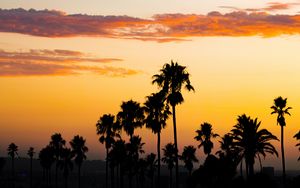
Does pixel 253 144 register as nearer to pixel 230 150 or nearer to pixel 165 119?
pixel 230 150

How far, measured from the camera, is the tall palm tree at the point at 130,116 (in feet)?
334

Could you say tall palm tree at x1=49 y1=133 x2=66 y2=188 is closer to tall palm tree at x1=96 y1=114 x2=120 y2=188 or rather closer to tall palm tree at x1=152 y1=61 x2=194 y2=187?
tall palm tree at x1=96 y1=114 x2=120 y2=188

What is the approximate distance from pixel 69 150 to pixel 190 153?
1493 inches

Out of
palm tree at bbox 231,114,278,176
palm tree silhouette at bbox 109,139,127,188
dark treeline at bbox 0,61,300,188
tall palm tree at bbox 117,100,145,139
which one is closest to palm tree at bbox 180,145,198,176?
dark treeline at bbox 0,61,300,188

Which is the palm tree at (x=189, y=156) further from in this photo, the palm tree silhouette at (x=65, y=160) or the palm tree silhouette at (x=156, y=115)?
the palm tree silhouette at (x=156, y=115)

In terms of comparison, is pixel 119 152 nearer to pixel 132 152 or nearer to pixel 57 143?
pixel 132 152

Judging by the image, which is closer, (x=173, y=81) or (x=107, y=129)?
(x=173, y=81)

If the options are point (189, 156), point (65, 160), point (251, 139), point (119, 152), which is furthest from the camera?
point (65, 160)

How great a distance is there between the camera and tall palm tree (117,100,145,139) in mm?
101812

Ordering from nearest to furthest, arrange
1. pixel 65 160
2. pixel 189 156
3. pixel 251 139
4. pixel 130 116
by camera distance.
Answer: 1. pixel 251 139
2. pixel 130 116
3. pixel 189 156
4. pixel 65 160

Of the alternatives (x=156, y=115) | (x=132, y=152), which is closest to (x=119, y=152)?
(x=132, y=152)

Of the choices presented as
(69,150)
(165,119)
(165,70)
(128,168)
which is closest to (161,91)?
(165,70)

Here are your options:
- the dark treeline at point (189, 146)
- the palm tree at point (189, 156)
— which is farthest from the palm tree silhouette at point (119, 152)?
the palm tree at point (189, 156)

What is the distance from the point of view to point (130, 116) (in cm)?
10250
